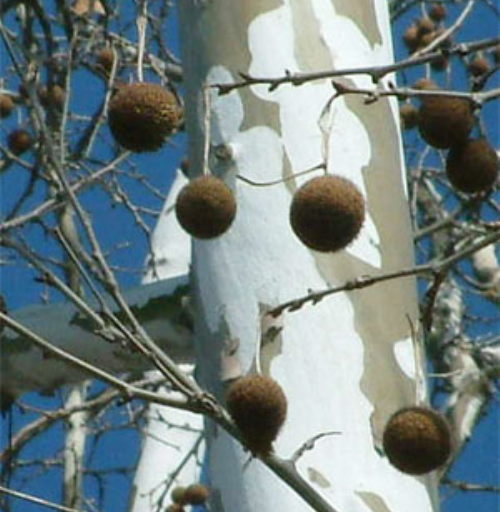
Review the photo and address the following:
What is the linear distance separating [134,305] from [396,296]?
0.52m

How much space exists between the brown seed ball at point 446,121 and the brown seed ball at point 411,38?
194 centimetres

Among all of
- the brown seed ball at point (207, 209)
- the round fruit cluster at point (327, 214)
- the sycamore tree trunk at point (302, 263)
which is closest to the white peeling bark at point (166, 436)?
the sycamore tree trunk at point (302, 263)

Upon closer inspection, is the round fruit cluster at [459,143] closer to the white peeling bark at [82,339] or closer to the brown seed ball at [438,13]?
the white peeling bark at [82,339]

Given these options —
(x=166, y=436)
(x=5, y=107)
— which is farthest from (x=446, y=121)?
(x=166, y=436)

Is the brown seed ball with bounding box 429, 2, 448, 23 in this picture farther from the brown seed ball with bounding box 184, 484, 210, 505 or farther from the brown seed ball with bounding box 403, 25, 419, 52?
the brown seed ball with bounding box 184, 484, 210, 505

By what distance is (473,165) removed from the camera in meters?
1.47

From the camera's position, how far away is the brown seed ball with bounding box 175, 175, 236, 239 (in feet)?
4.99

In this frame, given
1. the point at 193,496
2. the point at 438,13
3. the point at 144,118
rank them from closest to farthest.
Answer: the point at 144,118 < the point at 193,496 < the point at 438,13

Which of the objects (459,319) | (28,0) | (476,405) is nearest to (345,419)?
(28,0)

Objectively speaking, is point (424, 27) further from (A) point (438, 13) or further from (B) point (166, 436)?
(B) point (166, 436)

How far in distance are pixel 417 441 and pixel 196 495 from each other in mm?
1764

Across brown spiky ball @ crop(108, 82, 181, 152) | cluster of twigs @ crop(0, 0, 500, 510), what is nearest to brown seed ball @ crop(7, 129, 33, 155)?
cluster of twigs @ crop(0, 0, 500, 510)

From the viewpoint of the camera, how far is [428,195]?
432 centimetres

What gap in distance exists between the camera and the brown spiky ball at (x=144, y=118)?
1513 mm
